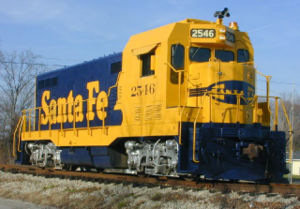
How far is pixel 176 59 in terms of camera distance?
32.7ft

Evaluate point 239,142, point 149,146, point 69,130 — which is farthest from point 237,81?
point 69,130

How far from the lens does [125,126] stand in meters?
11.1

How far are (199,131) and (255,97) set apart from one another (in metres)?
2.10

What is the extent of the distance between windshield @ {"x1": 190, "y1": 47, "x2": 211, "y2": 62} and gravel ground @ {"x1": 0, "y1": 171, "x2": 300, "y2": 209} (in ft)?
10.8

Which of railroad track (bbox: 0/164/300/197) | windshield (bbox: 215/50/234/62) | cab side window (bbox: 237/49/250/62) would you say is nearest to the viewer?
railroad track (bbox: 0/164/300/197)

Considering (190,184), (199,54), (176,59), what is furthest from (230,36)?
(190,184)

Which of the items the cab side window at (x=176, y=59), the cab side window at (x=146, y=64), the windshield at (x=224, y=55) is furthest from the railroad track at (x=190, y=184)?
the windshield at (x=224, y=55)

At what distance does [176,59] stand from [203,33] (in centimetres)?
93

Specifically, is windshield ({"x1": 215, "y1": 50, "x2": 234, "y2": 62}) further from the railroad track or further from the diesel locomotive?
the railroad track

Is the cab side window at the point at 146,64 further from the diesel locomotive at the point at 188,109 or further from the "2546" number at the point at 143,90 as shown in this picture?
the "2546" number at the point at 143,90

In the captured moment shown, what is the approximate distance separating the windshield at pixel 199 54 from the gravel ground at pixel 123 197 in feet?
10.8

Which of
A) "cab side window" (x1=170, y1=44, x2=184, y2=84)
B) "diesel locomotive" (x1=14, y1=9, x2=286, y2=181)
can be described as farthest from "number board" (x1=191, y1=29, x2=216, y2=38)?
"cab side window" (x1=170, y1=44, x2=184, y2=84)

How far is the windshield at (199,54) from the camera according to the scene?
1013 centimetres

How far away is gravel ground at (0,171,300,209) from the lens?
7.27m
